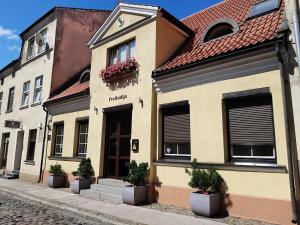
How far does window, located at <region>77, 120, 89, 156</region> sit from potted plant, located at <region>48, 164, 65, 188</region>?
4.10 feet

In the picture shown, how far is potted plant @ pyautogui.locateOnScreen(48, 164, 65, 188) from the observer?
1331 centimetres

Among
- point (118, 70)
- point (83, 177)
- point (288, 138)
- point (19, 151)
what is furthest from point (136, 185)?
point (19, 151)

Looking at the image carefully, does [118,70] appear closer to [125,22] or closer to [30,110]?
[125,22]

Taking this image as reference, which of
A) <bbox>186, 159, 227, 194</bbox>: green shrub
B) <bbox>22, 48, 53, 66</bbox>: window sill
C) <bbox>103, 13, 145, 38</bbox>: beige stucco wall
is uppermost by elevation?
<bbox>22, 48, 53, 66</bbox>: window sill

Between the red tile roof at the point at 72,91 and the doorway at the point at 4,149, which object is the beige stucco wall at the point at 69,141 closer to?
the red tile roof at the point at 72,91

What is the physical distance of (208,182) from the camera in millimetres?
7750

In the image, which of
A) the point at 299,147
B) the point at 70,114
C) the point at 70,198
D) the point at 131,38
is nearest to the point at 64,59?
the point at 70,114

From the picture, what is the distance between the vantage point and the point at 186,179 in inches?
344

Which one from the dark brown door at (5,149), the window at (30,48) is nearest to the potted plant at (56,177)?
the dark brown door at (5,149)

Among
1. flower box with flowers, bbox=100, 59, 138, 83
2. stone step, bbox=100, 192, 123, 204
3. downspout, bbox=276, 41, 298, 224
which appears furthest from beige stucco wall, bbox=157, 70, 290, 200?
flower box with flowers, bbox=100, 59, 138, 83

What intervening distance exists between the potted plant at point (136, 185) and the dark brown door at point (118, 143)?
1.72m

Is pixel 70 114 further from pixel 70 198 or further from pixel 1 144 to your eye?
pixel 1 144

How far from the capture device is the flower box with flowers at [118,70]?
1091 centimetres

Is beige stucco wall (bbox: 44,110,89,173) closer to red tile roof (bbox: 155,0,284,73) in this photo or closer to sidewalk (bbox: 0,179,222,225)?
sidewalk (bbox: 0,179,222,225)
